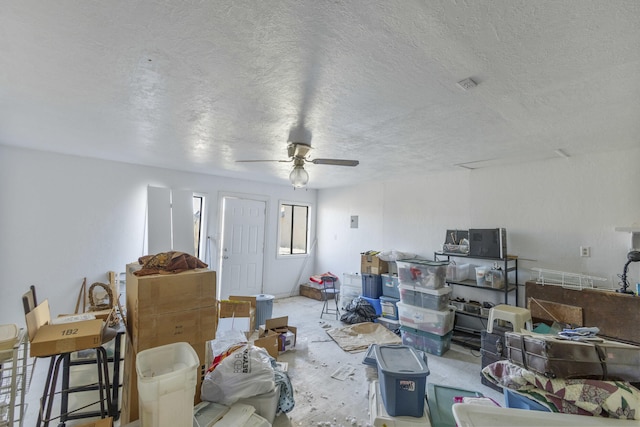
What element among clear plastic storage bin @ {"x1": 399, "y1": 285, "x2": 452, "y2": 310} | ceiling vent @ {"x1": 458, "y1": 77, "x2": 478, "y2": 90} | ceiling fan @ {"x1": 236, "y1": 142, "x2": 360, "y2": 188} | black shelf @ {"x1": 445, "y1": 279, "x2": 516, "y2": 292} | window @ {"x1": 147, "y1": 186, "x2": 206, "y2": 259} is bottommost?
clear plastic storage bin @ {"x1": 399, "y1": 285, "x2": 452, "y2": 310}

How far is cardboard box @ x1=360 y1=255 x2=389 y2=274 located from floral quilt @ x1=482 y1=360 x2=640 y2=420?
320 cm

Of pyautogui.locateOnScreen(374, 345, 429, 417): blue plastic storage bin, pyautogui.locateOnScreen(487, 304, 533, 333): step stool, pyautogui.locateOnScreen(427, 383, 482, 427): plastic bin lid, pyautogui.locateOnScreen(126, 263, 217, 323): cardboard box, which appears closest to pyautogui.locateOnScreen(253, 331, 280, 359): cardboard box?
pyautogui.locateOnScreen(126, 263, 217, 323): cardboard box

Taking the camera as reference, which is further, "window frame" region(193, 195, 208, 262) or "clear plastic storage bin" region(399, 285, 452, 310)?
"window frame" region(193, 195, 208, 262)

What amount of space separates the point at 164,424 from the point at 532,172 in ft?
14.1

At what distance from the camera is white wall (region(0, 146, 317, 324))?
3309 mm

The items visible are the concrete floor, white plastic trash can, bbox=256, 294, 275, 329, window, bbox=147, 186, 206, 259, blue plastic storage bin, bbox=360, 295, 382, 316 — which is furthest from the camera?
blue plastic storage bin, bbox=360, 295, 382, 316

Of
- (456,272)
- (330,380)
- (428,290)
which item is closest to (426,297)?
(428,290)

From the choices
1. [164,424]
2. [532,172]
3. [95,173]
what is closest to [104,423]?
[164,424]

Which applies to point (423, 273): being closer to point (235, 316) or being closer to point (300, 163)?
point (300, 163)

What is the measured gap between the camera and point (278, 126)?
8.04 ft

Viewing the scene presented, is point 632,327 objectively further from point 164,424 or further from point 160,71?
point 160,71

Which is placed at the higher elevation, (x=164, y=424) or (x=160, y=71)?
(x=160, y=71)

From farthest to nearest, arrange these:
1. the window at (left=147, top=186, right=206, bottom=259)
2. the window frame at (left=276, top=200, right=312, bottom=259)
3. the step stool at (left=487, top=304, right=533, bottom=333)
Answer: the window frame at (left=276, top=200, right=312, bottom=259), the window at (left=147, top=186, right=206, bottom=259), the step stool at (left=487, top=304, right=533, bottom=333)

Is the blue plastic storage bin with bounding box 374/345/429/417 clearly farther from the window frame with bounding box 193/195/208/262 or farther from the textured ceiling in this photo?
the window frame with bounding box 193/195/208/262
